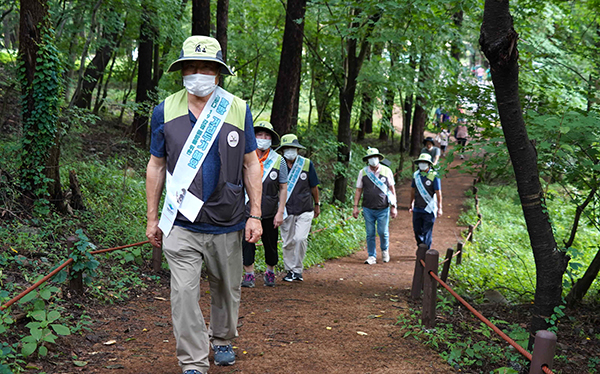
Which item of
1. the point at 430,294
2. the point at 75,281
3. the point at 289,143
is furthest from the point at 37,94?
the point at 430,294

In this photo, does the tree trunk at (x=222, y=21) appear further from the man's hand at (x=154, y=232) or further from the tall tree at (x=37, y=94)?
the man's hand at (x=154, y=232)

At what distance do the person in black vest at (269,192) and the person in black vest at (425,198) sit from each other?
3896 mm

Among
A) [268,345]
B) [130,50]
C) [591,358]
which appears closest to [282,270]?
[268,345]

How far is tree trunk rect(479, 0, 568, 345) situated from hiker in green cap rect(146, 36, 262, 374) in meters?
2.27

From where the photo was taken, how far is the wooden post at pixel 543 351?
11.9 feet

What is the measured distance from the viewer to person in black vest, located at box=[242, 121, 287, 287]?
276 inches

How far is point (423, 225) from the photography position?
10797 mm

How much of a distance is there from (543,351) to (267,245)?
4.67 m

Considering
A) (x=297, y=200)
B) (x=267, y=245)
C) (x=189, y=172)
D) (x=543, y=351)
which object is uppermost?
(x=189, y=172)

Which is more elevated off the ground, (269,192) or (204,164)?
(204,164)

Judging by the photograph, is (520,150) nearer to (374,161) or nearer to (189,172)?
(189,172)

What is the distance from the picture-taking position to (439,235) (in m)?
16.2

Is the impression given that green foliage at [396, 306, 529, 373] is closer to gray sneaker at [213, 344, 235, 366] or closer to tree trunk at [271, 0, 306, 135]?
gray sneaker at [213, 344, 235, 366]

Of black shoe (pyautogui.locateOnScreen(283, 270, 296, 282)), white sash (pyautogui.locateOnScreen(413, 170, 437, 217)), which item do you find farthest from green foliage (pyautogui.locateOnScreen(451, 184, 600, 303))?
black shoe (pyautogui.locateOnScreen(283, 270, 296, 282))
